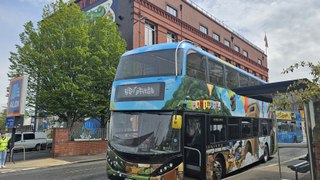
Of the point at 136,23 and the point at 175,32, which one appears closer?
the point at 136,23

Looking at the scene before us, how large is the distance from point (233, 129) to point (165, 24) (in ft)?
71.8

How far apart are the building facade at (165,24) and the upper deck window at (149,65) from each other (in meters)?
18.0

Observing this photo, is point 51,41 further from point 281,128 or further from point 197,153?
point 281,128

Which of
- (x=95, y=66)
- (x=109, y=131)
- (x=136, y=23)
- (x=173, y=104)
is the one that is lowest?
(x=109, y=131)

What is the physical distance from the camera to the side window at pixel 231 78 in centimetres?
1162

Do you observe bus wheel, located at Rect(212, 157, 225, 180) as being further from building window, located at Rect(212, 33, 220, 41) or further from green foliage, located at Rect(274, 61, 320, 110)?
building window, located at Rect(212, 33, 220, 41)

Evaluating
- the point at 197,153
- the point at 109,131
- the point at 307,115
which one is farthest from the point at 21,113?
the point at 307,115

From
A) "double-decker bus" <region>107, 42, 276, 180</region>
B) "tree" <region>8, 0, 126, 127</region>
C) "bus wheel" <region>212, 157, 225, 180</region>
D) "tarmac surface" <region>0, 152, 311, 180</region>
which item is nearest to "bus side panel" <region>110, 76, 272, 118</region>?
"double-decker bus" <region>107, 42, 276, 180</region>

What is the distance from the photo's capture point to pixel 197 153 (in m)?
9.40

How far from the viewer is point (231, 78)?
12.0 meters

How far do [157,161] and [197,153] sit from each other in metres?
2.31

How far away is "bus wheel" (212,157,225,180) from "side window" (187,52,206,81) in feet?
9.92

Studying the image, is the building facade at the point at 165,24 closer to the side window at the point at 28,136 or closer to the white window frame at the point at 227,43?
the white window frame at the point at 227,43

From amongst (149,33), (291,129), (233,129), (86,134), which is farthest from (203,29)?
(233,129)
